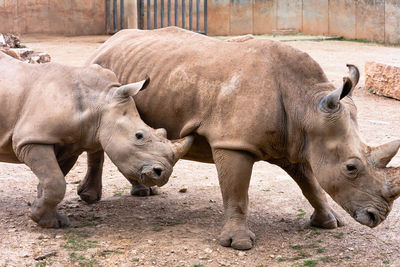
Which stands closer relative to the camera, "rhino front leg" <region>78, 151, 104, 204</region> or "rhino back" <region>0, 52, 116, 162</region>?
"rhino back" <region>0, 52, 116, 162</region>

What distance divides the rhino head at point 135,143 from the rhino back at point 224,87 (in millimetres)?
259

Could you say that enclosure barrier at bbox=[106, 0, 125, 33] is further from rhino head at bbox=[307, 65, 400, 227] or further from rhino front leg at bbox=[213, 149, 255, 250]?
rhino head at bbox=[307, 65, 400, 227]

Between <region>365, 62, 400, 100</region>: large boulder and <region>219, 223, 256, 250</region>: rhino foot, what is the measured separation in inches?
275

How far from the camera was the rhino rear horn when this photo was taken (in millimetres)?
5141

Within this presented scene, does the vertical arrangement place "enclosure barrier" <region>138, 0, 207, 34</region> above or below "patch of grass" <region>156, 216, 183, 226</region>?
above

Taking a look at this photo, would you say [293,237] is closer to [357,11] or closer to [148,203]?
[148,203]

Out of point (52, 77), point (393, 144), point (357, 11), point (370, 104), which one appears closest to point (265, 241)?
point (393, 144)

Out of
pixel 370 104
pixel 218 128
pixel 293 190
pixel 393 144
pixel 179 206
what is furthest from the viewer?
pixel 370 104

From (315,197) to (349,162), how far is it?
1.00m

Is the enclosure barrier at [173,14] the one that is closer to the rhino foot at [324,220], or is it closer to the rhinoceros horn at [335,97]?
the rhino foot at [324,220]

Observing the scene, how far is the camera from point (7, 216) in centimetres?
610

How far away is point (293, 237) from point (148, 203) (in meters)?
1.61

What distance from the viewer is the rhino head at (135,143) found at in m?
5.41

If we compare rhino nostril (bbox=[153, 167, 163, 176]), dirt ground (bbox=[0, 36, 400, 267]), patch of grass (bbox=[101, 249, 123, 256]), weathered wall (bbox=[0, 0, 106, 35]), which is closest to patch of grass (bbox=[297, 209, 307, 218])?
dirt ground (bbox=[0, 36, 400, 267])
